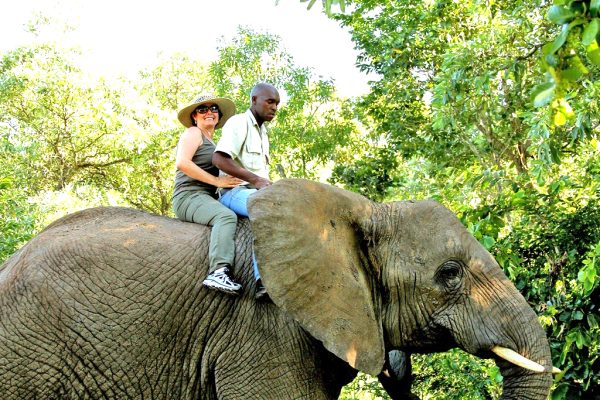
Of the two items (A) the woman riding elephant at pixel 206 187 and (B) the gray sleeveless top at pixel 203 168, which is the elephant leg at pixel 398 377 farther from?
(B) the gray sleeveless top at pixel 203 168

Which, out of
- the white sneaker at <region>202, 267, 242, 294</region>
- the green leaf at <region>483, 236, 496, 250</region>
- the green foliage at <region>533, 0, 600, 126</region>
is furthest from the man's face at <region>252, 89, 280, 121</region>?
the green foliage at <region>533, 0, 600, 126</region>

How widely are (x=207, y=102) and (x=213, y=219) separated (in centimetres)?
106

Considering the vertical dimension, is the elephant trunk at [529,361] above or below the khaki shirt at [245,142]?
below

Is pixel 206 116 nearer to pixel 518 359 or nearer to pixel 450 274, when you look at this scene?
pixel 450 274

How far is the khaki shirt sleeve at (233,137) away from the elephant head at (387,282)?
2.17 ft

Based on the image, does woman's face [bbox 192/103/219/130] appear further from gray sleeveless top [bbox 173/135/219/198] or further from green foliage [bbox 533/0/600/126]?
green foliage [bbox 533/0/600/126]

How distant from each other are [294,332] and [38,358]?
1649mm

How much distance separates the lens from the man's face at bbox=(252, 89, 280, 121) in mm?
6438

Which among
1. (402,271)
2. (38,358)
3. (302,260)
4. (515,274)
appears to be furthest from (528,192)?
(38,358)

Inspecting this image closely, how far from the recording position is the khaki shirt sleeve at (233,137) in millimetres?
6383

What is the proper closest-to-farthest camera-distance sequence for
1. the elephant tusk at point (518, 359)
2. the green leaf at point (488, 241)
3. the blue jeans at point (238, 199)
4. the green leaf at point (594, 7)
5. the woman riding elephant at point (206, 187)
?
the green leaf at point (594, 7) < the elephant tusk at point (518, 359) < the woman riding elephant at point (206, 187) < the blue jeans at point (238, 199) < the green leaf at point (488, 241)

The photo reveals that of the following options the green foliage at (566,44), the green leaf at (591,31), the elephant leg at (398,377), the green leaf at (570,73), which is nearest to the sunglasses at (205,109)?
the elephant leg at (398,377)

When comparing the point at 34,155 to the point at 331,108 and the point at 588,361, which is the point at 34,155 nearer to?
the point at 331,108

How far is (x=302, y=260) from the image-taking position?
577 centimetres
